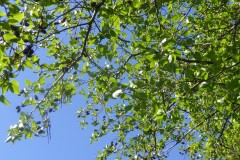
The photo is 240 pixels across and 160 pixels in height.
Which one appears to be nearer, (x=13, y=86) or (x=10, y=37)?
(x=10, y=37)

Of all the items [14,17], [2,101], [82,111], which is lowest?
[2,101]

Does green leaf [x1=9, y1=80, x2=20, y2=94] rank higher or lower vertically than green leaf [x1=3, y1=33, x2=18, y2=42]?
lower

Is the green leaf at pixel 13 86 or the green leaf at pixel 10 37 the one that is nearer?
the green leaf at pixel 10 37

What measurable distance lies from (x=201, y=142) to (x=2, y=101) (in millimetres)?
7745

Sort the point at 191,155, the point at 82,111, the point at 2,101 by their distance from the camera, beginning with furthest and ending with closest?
the point at 191,155 → the point at 82,111 → the point at 2,101

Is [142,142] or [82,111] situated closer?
[142,142]

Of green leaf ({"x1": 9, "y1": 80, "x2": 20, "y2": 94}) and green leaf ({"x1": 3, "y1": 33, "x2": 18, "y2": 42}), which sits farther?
green leaf ({"x1": 9, "y1": 80, "x2": 20, "y2": 94})

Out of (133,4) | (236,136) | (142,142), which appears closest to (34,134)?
(133,4)

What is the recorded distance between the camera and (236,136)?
41.1 ft

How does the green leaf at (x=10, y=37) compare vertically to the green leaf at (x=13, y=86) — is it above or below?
above

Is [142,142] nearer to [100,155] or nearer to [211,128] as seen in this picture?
[100,155]

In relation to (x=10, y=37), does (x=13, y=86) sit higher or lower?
lower

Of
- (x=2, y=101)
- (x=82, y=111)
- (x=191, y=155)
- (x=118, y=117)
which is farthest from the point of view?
(x=191, y=155)

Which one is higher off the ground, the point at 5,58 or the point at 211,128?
the point at 211,128
